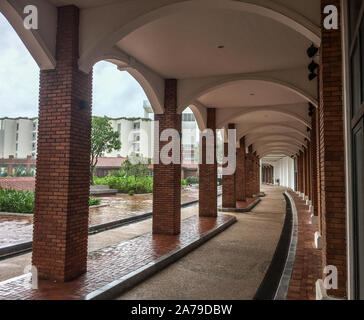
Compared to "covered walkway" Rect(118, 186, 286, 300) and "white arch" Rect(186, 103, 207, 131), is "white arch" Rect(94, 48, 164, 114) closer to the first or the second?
"white arch" Rect(186, 103, 207, 131)

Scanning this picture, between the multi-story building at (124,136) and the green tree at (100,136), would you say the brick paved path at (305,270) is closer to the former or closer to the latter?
the green tree at (100,136)

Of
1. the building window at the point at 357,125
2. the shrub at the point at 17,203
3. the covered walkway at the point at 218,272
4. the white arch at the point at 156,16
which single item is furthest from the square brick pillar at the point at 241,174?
the building window at the point at 357,125

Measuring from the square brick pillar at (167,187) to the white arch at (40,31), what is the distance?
14.2 ft

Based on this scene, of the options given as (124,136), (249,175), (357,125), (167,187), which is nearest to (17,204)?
(167,187)

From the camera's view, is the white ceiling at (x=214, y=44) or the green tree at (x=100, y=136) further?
the green tree at (x=100, y=136)

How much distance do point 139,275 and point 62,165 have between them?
7.82 ft

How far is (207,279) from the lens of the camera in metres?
5.90

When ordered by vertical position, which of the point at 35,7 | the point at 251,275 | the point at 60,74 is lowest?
the point at 251,275

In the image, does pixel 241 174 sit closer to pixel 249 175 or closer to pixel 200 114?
pixel 249 175

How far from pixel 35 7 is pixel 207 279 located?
18.3ft

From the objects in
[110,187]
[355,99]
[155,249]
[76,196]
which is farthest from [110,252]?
[110,187]

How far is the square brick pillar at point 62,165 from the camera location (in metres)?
5.26

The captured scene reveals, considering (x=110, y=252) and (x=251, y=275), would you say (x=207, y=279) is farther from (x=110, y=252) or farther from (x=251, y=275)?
(x=110, y=252)

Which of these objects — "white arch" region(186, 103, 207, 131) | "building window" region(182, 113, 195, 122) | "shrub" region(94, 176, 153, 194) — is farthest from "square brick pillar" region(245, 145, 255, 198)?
"building window" region(182, 113, 195, 122)
